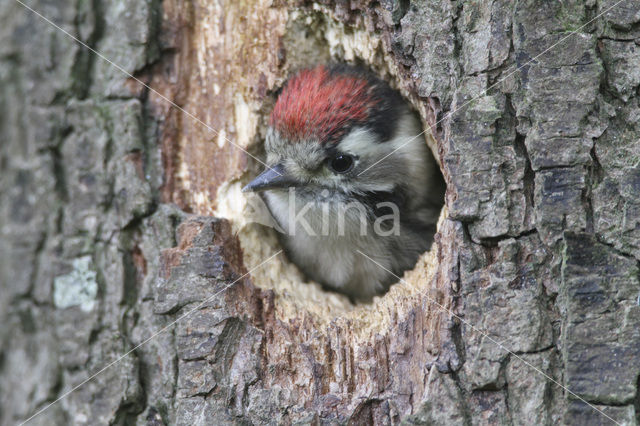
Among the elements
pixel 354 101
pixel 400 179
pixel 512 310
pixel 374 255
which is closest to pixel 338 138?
pixel 354 101

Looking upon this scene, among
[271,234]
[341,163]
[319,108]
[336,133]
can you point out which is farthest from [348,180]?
[271,234]

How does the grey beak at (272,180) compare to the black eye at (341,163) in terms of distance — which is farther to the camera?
the black eye at (341,163)

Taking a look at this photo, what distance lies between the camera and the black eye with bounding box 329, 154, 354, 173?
120 inches

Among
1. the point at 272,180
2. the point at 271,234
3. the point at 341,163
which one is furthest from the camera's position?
the point at 271,234

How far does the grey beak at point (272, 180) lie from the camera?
9.37 feet

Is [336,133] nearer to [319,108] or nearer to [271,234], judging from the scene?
[319,108]

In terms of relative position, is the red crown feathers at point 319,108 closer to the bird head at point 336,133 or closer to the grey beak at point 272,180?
the bird head at point 336,133

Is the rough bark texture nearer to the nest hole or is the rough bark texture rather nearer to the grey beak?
the nest hole

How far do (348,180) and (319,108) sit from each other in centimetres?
38

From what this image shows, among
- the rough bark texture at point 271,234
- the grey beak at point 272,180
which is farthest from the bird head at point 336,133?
the rough bark texture at point 271,234

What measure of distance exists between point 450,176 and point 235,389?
46.7 inches

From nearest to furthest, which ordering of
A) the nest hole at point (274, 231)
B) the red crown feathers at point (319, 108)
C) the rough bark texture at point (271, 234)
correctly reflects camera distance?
the rough bark texture at point (271, 234) < the nest hole at point (274, 231) < the red crown feathers at point (319, 108)

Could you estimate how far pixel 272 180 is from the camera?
292 cm

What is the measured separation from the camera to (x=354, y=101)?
9.91 ft
